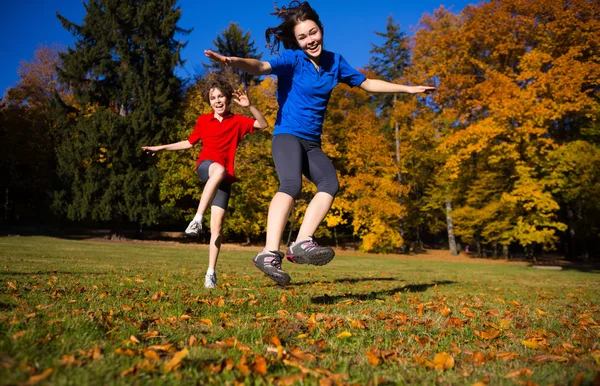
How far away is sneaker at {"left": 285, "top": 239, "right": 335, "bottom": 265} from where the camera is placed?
342cm

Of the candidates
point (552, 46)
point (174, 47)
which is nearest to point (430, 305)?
point (552, 46)

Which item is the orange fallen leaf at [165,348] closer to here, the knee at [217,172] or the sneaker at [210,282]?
the sneaker at [210,282]

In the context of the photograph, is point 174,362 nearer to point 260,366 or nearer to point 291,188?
point 260,366

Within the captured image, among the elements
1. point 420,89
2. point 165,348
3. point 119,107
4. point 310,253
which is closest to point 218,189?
point 310,253

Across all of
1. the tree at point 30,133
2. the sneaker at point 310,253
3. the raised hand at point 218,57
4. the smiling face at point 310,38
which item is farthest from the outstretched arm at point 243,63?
the tree at point 30,133

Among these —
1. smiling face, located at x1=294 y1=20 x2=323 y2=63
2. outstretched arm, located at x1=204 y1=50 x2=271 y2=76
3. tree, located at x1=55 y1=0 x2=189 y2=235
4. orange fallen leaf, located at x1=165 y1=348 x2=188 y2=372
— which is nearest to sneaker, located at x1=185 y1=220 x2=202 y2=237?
outstretched arm, located at x1=204 y1=50 x2=271 y2=76

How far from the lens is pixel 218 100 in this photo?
17.5ft

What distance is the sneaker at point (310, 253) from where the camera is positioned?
11.2ft

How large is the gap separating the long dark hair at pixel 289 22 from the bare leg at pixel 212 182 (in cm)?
164

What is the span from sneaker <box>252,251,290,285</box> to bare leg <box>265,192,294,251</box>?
0.08 metres

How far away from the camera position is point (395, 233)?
23.8 meters

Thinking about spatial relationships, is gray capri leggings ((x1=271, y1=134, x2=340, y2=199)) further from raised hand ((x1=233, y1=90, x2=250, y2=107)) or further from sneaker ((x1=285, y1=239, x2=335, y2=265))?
raised hand ((x1=233, y1=90, x2=250, y2=107))

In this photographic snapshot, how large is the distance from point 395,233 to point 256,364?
75.3 feet

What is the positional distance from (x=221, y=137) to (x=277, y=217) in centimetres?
213
